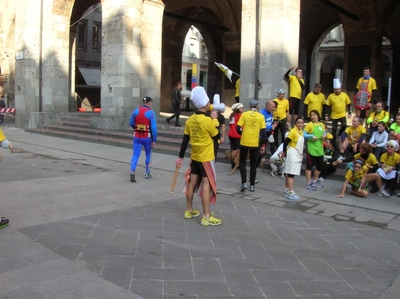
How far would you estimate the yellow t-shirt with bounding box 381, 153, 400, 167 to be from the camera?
788 cm

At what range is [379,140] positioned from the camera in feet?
28.1

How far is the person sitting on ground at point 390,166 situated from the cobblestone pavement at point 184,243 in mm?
410

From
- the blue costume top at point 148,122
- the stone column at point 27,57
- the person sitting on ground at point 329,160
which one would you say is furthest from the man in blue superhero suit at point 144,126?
the stone column at point 27,57

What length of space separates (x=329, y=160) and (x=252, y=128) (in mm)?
2204

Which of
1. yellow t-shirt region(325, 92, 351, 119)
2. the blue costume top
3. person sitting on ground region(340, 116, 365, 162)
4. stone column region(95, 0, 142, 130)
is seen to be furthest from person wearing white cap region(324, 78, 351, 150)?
stone column region(95, 0, 142, 130)

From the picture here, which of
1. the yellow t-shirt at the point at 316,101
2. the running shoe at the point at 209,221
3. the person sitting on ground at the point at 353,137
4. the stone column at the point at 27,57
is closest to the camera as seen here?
the running shoe at the point at 209,221

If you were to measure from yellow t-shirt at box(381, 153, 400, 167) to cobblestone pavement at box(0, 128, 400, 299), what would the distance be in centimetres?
71

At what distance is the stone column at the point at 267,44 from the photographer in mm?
11156

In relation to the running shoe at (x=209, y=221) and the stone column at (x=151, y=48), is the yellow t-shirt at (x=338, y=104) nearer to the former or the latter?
the running shoe at (x=209, y=221)

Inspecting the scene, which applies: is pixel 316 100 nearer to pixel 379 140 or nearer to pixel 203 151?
pixel 379 140

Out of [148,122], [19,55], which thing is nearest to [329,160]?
[148,122]

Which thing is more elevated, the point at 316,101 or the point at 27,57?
the point at 27,57

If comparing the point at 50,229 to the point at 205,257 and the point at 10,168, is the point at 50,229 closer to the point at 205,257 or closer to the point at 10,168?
the point at 205,257

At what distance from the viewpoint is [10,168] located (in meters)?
9.30
